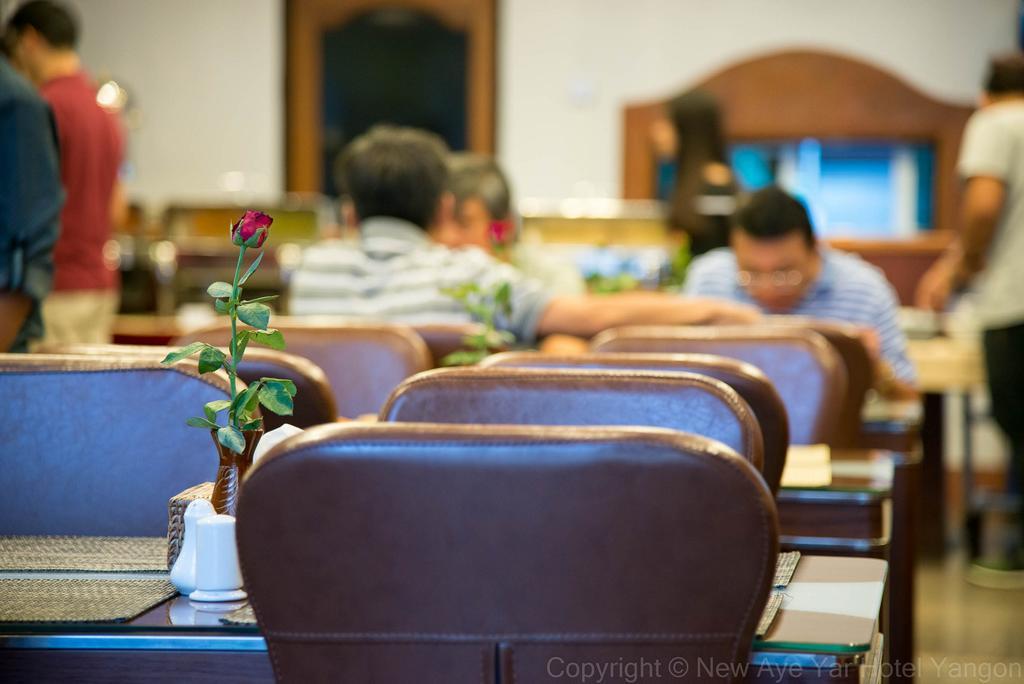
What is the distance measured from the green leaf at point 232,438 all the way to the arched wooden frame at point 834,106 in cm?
689

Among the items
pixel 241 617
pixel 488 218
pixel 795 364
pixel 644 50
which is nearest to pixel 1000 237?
pixel 488 218

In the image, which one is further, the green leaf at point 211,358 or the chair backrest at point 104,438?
the chair backrest at point 104,438

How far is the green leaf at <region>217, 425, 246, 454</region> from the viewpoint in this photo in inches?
51.7

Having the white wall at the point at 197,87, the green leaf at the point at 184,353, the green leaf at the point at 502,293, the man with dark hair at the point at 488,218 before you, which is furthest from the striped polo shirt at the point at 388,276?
the white wall at the point at 197,87

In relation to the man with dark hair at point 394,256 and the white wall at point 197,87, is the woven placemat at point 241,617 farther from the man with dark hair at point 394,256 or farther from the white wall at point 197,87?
the white wall at point 197,87

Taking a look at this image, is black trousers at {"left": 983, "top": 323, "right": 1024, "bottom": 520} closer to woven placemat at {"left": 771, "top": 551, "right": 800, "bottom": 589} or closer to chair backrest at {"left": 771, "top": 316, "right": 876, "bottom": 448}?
chair backrest at {"left": 771, "top": 316, "right": 876, "bottom": 448}

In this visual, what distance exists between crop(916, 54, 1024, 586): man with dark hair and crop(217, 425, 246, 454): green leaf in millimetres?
3210

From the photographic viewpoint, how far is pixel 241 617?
1.16 m

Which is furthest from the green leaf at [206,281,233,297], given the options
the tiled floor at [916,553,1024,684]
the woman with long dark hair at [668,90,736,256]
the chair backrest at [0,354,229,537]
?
the woman with long dark hair at [668,90,736,256]

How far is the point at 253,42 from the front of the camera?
8547 mm

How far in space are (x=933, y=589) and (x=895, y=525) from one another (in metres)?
1.48

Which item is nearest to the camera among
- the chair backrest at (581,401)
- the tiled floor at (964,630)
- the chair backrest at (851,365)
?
the chair backrest at (581,401)

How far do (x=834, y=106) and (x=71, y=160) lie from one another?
5.16 metres

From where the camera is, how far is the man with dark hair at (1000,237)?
4.09 m
